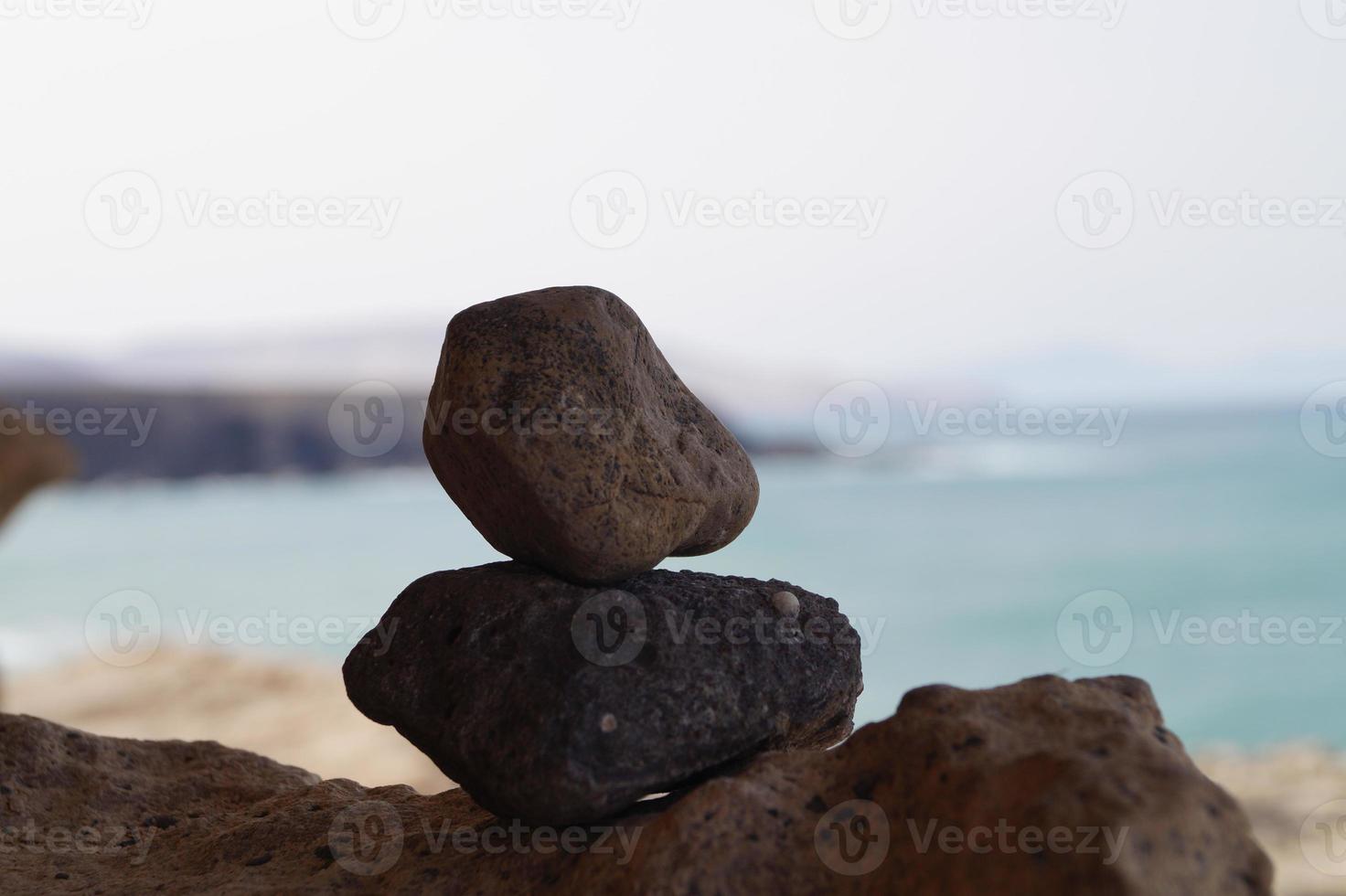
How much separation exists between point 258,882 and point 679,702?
1285 millimetres

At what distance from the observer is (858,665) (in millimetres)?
3328

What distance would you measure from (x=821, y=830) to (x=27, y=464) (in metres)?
6.63

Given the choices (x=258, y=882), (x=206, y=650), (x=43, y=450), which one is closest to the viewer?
(x=258, y=882)

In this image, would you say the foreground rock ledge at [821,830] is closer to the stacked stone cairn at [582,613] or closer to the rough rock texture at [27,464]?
the stacked stone cairn at [582,613]

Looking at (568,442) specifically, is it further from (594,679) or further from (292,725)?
(292,725)

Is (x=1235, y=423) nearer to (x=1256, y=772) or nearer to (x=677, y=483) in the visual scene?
(x=1256, y=772)

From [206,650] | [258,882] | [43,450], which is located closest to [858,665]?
[258,882]

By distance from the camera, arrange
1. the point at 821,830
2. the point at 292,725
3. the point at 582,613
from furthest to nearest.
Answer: the point at 292,725, the point at 582,613, the point at 821,830

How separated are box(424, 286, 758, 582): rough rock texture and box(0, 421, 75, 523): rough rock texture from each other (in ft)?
17.5

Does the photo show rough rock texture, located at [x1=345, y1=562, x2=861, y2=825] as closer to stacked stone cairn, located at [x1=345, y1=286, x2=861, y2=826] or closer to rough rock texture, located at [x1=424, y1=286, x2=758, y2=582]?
stacked stone cairn, located at [x1=345, y1=286, x2=861, y2=826]

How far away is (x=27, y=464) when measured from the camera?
24.5 ft

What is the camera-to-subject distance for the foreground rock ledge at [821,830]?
2.28 metres

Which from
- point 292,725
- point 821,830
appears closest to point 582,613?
point 821,830

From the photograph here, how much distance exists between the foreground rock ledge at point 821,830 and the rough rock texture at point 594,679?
6.1 inches
